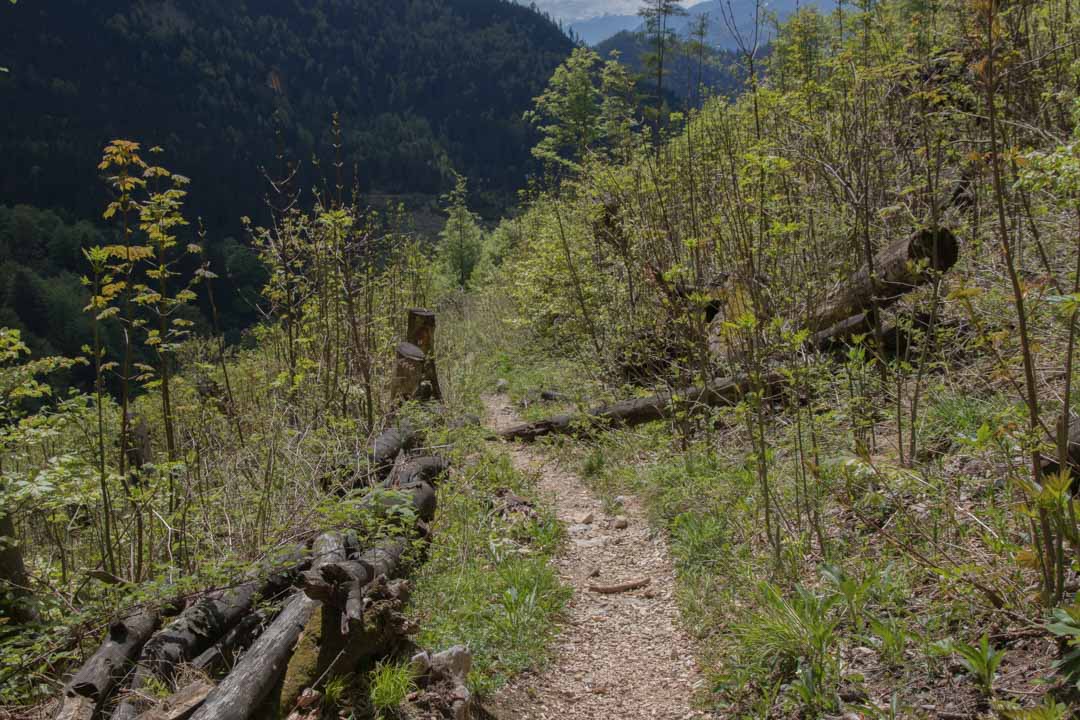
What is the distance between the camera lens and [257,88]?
103 meters

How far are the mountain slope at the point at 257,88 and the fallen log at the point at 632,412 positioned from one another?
51939 millimetres

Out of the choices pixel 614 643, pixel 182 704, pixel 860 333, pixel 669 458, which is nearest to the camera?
pixel 182 704

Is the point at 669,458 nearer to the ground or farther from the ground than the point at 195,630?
nearer to the ground

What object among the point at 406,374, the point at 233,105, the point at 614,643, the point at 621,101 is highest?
the point at 233,105

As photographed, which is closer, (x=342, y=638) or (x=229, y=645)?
(x=342, y=638)

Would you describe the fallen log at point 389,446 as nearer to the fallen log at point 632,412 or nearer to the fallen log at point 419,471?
the fallen log at point 419,471

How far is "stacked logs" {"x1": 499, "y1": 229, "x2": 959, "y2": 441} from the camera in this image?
4199 millimetres

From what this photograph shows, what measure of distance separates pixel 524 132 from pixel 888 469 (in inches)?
4983

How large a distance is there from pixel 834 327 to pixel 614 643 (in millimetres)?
3189

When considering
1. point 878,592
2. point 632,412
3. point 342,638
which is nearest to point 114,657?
point 342,638

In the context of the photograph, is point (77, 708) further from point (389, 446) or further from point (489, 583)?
point (389, 446)

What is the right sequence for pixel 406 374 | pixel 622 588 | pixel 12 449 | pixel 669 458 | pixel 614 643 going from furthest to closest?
pixel 406 374, pixel 669 458, pixel 12 449, pixel 622 588, pixel 614 643

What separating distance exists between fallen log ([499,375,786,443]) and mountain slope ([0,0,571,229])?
5194 cm

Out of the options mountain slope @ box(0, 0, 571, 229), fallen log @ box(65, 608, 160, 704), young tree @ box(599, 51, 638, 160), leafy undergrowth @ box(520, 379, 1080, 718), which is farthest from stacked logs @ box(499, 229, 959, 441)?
mountain slope @ box(0, 0, 571, 229)
